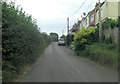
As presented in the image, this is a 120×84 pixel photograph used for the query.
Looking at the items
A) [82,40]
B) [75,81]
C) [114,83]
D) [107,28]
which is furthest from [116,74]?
[82,40]

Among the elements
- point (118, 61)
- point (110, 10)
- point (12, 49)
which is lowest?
point (118, 61)

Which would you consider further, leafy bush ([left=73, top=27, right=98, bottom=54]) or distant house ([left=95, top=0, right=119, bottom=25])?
distant house ([left=95, top=0, right=119, bottom=25])

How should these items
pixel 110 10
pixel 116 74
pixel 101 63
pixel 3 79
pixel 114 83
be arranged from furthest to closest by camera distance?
pixel 110 10
pixel 101 63
pixel 116 74
pixel 114 83
pixel 3 79

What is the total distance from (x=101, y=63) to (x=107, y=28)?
451 cm

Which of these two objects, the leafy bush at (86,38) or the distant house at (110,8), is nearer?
the leafy bush at (86,38)

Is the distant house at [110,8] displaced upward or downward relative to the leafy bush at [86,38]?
upward

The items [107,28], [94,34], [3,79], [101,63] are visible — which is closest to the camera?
[3,79]

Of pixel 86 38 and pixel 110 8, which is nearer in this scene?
pixel 86 38

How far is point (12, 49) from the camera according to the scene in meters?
6.62

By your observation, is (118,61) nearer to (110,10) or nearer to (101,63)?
(101,63)

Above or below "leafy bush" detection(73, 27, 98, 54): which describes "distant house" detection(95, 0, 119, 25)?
above

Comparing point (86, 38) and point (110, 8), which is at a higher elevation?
point (110, 8)

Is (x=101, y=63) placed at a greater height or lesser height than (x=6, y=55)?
lesser

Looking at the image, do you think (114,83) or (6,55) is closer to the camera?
(114,83)
